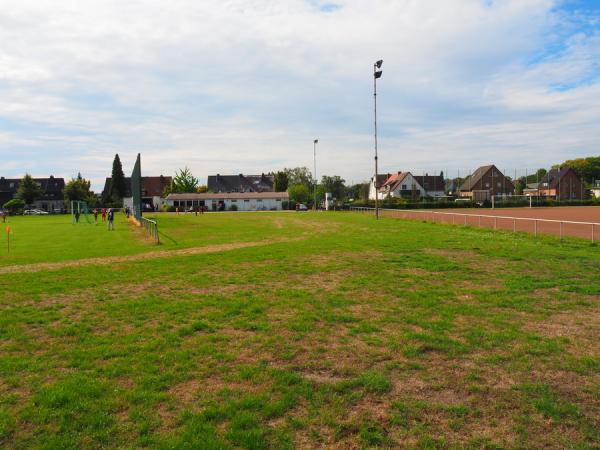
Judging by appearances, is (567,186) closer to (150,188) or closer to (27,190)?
(150,188)

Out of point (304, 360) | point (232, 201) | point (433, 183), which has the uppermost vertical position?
point (433, 183)

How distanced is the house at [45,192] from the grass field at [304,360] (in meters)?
108

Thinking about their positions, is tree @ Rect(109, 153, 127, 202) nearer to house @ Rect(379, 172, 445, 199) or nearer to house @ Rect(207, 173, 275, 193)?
house @ Rect(207, 173, 275, 193)

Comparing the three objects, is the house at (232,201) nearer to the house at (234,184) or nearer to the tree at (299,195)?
the tree at (299,195)

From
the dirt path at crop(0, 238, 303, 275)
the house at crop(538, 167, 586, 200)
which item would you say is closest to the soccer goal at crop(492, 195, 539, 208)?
the house at crop(538, 167, 586, 200)

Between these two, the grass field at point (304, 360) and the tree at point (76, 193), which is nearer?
the grass field at point (304, 360)

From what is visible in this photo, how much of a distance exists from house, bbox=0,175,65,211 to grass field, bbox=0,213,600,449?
10803 centimetres

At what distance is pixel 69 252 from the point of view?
18.6 meters

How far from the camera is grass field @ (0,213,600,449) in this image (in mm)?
4152

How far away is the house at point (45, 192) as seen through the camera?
352ft

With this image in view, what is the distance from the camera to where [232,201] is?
306 feet

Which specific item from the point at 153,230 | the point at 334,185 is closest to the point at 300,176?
the point at 334,185

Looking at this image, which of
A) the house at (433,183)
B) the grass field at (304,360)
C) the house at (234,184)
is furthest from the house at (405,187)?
the grass field at (304,360)

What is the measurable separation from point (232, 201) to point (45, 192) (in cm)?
4968
